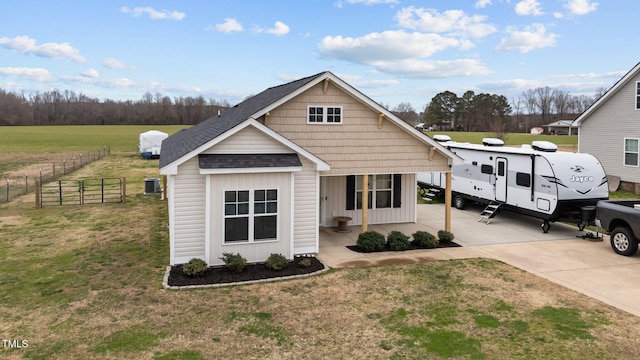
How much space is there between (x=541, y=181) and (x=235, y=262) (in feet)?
33.6

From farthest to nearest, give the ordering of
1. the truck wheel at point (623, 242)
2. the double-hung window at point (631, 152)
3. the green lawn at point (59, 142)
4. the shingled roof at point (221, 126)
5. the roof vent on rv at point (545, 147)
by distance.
A: the green lawn at point (59, 142)
the double-hung window at point (631, 152)
the roof vent on rv at point (545, 147)
the truck wheel at point (623, 242)
the shingled roof at point (221, 126)

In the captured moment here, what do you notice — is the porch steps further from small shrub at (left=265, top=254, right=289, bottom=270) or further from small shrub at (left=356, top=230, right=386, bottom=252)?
small shrub at (left=265, top=254, right=289, bottom=270)

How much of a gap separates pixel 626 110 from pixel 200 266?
22922 mm

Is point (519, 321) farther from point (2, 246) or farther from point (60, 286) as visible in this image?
point (2, 246)

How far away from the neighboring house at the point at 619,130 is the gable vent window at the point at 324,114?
16833 millimetres

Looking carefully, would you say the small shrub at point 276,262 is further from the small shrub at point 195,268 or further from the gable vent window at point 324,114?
the gable vent window at point 324,114

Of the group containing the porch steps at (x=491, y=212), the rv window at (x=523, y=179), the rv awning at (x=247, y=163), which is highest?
the rv awning at (x=247, y=163)

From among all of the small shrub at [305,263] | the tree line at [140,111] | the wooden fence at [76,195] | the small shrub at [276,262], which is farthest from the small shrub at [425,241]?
the tree line at [140,111]

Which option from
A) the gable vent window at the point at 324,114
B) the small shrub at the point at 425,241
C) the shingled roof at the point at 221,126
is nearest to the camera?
the shingled roof at the point at 221,126

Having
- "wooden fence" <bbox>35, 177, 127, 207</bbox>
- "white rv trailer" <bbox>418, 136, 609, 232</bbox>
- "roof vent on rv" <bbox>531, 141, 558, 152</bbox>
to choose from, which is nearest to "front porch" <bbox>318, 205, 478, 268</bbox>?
"white rv trailer" <bbox>418, 136, 609, 232</bbox>

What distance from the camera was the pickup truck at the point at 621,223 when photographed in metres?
11.9

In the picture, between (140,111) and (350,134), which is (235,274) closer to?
(350,134)

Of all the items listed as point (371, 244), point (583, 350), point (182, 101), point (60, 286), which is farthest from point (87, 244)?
point (182, 101)

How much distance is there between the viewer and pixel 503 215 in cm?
1823
